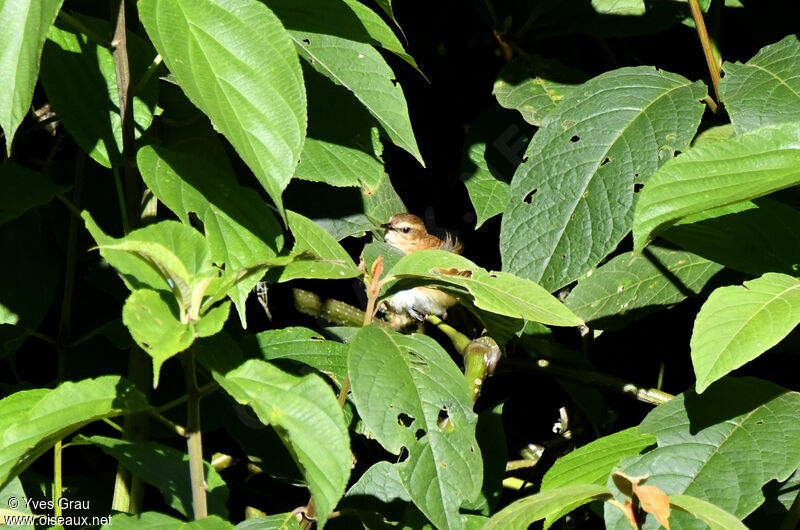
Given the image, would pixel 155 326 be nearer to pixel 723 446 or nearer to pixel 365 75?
pixel 365 75

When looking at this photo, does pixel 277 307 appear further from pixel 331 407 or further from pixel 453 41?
pixel 331 407

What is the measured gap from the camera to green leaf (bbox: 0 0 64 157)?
1.09 m

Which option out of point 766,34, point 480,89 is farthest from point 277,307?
point 766,34

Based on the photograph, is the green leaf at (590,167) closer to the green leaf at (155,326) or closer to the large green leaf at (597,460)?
the large green leaf at (597,460)

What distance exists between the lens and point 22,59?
3.62 ft

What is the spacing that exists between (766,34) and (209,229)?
1911 mm

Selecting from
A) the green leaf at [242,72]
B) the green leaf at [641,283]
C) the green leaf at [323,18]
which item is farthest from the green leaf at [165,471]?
the green leaf at [641,283]

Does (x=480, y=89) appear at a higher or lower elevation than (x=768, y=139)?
lower

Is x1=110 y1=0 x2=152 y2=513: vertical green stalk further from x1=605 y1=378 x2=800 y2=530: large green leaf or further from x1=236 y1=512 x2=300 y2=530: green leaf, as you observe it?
x1=605 y1=378 x2=800 y2=530: large green leaf

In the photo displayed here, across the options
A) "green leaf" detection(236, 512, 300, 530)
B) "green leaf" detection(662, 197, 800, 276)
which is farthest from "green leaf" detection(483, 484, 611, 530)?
"green leaf" detection(662, 197, 800, 276)

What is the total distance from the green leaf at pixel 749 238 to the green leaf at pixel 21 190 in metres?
1.18

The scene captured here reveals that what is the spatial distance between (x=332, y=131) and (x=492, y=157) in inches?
25.0

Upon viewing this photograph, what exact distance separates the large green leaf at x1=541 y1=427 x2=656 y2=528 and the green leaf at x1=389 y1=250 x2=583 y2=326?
476mm

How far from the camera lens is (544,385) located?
9.92 feet
